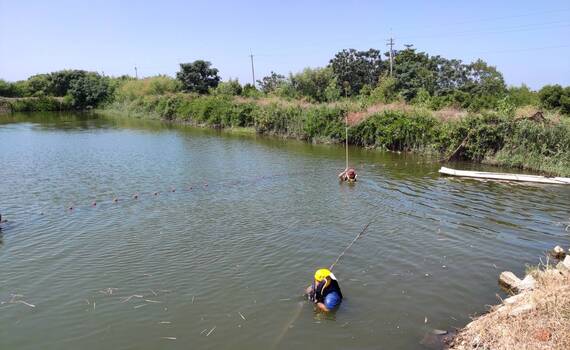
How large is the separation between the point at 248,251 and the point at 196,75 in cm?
5790

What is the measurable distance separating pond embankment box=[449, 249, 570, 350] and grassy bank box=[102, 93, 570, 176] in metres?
17.4

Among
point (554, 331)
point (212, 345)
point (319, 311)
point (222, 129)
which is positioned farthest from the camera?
point (222, 129)

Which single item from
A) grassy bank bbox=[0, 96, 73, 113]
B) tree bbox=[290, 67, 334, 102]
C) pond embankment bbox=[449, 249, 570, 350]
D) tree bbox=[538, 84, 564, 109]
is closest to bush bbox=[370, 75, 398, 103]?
tree bbox=[290, 67, 334, 102]

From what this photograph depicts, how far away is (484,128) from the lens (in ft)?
87.2

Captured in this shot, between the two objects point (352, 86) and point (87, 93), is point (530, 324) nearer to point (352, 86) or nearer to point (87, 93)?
point (352, 86)

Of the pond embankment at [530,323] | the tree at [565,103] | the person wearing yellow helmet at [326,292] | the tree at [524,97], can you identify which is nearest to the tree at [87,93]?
the tree at [524,97]

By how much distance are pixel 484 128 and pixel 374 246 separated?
16474 mm

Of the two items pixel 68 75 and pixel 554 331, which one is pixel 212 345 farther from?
pixel 68 75

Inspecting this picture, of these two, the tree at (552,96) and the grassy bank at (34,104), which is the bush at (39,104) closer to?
the grassy bank at (34,104)

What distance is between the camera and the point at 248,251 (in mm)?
13125

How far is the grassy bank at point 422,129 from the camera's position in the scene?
976 inches

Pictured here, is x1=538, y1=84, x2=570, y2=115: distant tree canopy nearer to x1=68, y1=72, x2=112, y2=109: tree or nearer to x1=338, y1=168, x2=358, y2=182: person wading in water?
x1=338, y1=168, x2=358, y2=182: person wading in water

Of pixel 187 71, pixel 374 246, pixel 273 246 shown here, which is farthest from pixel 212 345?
pixel 187 71

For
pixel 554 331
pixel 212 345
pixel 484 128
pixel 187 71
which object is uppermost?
pixel 187 71
